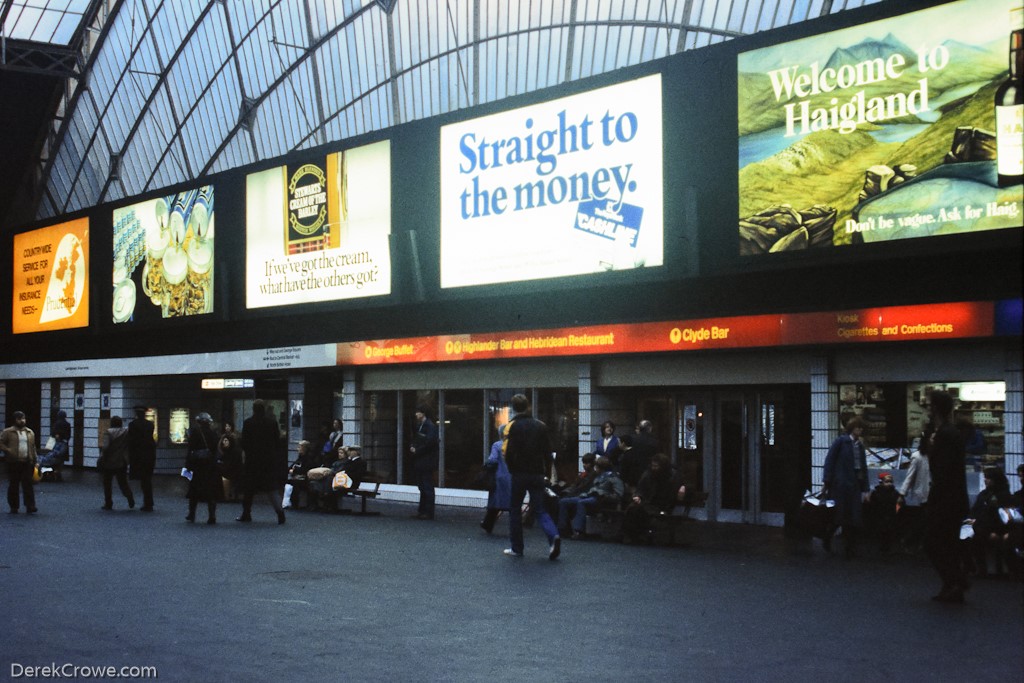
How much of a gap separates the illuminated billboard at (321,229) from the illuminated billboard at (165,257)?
2.22 metres

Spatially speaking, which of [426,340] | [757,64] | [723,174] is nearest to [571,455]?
[426,340]

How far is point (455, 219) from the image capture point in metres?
24.3

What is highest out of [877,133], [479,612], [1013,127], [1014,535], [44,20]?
[44,20]

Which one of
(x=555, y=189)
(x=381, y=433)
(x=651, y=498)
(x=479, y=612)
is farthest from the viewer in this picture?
(x=381, y=433)

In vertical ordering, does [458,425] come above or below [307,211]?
below

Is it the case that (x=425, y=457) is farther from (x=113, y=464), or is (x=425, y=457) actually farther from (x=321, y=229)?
(x=321, y=229)

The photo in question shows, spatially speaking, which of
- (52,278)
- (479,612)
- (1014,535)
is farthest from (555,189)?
(52,278)

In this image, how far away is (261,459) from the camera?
19.0 metres

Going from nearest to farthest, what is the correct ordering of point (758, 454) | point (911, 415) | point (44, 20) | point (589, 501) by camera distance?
point (589, 501), point (911, 415), point (758, 454), point (44, 20)

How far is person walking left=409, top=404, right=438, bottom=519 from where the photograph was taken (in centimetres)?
2034

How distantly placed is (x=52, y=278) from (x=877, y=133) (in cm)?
2890

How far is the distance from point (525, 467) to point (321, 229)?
48.3 feet

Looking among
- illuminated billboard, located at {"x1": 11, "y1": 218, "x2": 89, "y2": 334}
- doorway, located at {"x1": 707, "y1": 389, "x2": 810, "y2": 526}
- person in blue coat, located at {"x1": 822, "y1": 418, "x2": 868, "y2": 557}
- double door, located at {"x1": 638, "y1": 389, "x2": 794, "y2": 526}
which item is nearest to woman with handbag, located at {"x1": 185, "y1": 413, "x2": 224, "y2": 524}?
double door, located at {"x1": 638, "y1": 389, "x2": 794, "y2": 526}

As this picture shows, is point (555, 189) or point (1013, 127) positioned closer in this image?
point (1013, 127)
